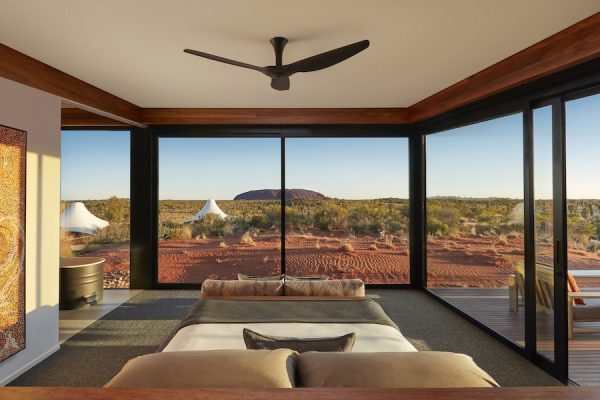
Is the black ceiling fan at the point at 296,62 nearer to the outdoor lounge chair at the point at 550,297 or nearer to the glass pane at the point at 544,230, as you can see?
the glass pane at the point at 544,230

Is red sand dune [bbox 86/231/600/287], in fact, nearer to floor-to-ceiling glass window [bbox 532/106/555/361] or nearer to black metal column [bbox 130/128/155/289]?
black metal column [bbox 130/128/155/289]

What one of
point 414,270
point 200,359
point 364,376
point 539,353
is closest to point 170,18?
point 200,359

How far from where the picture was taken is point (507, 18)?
2.13 metres

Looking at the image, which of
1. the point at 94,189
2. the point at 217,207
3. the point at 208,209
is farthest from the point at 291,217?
the point at 94,189

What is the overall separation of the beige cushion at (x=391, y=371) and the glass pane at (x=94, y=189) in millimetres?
4335

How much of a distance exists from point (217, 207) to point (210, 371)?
154 inches

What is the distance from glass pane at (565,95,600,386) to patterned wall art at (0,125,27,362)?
4051 mm

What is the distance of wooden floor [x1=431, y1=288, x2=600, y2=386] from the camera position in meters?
2.46

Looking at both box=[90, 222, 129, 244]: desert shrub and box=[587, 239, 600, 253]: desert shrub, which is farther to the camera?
box=[90, 222, 129, 244]: desert shrub

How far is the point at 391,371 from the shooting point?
1255 millimetres

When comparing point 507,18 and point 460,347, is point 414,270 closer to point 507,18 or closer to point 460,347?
point 460,347

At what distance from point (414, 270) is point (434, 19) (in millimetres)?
3545

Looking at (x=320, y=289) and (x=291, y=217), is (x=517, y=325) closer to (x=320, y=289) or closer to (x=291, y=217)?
(x=320, y=289)

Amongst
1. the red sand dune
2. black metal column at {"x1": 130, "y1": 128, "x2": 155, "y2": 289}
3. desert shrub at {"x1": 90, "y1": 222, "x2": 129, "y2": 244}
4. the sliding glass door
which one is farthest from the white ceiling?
the red sand dune
